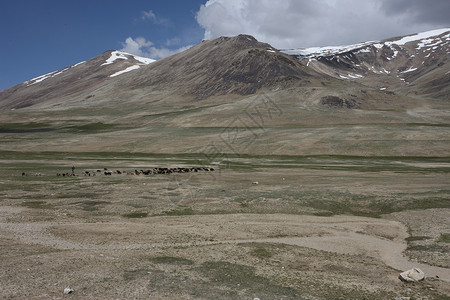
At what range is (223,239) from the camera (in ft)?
89.4

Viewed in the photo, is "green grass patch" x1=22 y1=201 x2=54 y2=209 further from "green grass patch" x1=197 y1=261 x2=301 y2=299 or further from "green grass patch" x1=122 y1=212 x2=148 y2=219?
"green grass patch" x1=197 y1=261 x2=301 y2=299

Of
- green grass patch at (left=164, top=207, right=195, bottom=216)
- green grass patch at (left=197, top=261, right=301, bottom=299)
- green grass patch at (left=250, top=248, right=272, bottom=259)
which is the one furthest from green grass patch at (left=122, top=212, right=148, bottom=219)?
green grass patch at (left=197, top=261, right=301, bottom=299)

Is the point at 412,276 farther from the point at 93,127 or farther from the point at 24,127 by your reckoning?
the point at 24,127

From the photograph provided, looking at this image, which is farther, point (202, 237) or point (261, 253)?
point (202, 237)

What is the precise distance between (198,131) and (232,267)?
126 metres

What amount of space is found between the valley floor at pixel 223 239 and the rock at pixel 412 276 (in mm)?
298

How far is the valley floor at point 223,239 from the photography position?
59.6ft

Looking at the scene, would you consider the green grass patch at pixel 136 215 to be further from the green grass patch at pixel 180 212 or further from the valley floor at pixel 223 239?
the green grass patch at pixel 180 212

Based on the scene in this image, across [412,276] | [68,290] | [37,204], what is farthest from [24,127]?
[412,276]

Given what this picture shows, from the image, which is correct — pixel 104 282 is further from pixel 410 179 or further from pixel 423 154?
pixel 423 154

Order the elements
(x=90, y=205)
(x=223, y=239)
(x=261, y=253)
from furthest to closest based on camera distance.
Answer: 1. (x=90, y=205)
2. (x=223, y=239)
3. (x=261, y=253)

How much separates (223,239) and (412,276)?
12.9 m

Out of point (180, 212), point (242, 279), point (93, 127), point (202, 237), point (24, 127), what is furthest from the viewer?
point (24, 127)

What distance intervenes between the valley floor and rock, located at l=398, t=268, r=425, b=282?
0.30m
